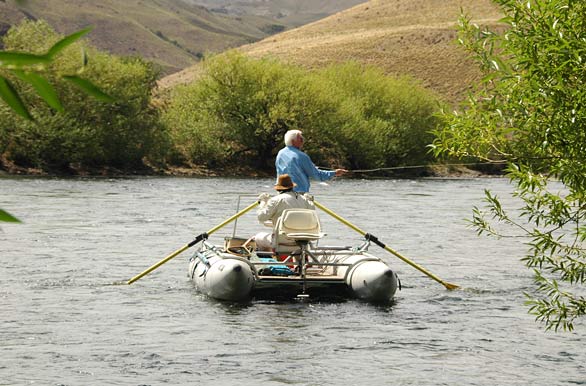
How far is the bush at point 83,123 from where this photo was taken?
→ 170ft

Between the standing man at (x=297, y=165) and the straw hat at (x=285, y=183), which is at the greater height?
the standing man at (x=297, y=165)

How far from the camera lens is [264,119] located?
61.5m

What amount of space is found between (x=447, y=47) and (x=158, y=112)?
73.2 metres

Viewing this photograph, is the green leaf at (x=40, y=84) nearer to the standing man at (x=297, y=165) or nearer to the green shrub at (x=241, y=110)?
the standing man at (x=297, y=165)

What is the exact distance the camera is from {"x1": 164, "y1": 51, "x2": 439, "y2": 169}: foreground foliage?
6077 centimetres

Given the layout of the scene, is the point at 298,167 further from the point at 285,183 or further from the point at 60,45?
the point at 60,45

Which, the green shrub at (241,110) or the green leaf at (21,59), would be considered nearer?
the green leaf at (21,59)

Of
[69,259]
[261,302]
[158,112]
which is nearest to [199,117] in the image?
[158,112]

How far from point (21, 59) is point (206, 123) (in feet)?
195

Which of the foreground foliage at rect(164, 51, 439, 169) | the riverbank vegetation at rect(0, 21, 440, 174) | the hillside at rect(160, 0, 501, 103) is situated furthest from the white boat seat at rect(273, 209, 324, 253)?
the hillside at rect(160, 0, 501, 103)

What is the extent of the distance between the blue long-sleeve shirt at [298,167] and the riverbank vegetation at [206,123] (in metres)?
36.7

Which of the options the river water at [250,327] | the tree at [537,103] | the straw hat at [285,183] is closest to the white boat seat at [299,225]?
the straw hat at [285,183]

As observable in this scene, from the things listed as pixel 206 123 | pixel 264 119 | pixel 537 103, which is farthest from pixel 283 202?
pixel 264 119

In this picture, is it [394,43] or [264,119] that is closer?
[264,119]
